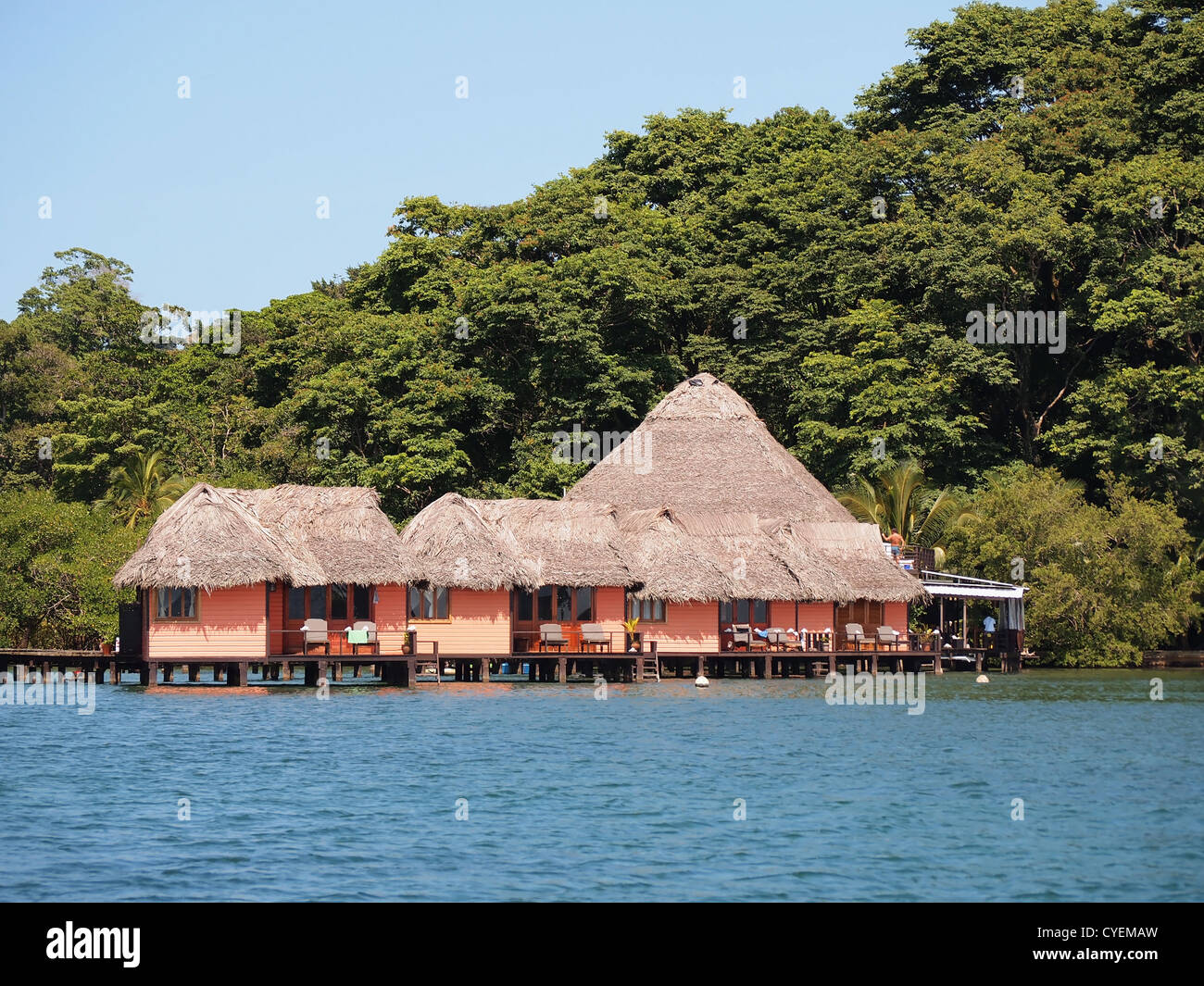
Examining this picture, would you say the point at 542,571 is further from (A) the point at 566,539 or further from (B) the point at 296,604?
(B) the point at 296,604

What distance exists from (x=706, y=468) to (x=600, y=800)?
2780cm

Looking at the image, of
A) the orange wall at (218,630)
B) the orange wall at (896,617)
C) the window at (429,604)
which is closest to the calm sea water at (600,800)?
the orange wall at (218,630)

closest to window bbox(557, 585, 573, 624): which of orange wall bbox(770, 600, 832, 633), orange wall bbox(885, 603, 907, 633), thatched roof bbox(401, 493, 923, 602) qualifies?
thatched roof bbox(401, 493, 923, 602)

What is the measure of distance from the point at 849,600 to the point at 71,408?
3094 cm

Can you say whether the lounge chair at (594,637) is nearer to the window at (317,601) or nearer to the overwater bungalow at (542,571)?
the overwater bungalow at (542,571)

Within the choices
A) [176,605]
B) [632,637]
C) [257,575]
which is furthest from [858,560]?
[176,605]

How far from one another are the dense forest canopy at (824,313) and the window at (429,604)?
1050 centimetres

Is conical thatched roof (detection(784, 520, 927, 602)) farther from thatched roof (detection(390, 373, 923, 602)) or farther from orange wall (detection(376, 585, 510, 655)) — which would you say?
orange wall (detection(376, 585, 510, 655))

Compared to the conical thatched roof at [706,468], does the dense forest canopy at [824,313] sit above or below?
above

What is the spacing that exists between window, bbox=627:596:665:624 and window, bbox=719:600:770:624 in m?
2.61

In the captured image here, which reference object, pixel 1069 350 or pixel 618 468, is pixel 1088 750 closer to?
pixel 618 468

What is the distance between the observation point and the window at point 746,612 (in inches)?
1772

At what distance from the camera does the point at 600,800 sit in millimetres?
22078

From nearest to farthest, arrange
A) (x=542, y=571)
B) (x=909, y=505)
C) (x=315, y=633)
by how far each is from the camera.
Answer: (x=315, y=633) → (x=542, y=571) → (x=909, y=505)
